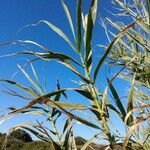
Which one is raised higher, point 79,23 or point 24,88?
point 79,23

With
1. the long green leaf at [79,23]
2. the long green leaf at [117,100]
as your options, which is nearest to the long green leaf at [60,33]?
the long green leaf at [79,23]

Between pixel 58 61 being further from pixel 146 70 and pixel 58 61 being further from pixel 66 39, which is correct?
pixel 146 70

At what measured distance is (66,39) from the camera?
1.67 m

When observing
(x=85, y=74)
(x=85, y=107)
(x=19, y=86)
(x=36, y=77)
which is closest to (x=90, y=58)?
(x=85, y=74)

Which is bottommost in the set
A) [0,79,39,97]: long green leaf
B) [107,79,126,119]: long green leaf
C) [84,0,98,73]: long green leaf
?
[107,79,126,119]: long green leaf

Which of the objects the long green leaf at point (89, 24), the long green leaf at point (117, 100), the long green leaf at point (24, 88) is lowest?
the long green leaf at point (117, 100)

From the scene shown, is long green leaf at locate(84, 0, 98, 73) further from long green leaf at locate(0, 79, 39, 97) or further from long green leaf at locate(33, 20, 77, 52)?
long green leaf at locate(0, 79, 39, 97)

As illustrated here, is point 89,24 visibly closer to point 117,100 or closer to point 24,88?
point 117,100

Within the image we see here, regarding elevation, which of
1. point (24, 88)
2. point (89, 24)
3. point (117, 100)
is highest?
point (89, 24)

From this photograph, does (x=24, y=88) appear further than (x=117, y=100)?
Yes

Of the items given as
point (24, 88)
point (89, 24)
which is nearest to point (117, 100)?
point (89, 24)

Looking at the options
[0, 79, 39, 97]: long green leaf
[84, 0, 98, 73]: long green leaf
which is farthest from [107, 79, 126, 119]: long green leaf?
[0, 79, 39, 97]: long green leaf

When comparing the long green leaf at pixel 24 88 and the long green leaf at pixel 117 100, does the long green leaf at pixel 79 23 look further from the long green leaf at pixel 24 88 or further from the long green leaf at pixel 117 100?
the long green leaf at pixel 24 88

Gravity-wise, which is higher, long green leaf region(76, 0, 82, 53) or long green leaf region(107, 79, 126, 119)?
long green leaf region(76, 0, 82, 53)
